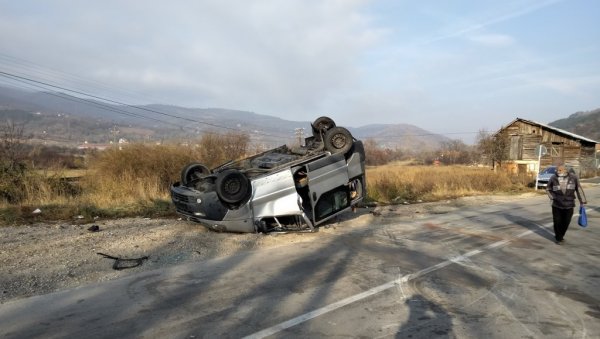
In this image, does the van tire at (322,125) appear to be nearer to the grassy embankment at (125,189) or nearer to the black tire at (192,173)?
the black tire at (192,173)

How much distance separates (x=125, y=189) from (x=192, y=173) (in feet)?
19.4

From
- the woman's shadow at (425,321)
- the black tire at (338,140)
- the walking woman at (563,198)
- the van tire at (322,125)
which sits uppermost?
the van tire at (322,125)

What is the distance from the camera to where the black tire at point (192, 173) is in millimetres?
9859

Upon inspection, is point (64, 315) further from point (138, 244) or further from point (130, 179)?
point (130, 179)

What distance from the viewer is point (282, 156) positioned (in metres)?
9.84

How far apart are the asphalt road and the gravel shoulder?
428mm

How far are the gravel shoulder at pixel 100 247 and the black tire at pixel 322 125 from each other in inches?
90.1

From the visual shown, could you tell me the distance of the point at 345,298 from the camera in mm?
5160

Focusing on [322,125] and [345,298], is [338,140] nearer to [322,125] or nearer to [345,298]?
[322,125]

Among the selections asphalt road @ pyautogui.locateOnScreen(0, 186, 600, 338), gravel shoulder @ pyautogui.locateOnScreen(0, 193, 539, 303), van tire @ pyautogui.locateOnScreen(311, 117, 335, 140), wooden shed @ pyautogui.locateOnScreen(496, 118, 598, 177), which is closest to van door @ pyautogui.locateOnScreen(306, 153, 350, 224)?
gravel shoulder @ pyautogui.locateOnScreen(0, 193, 539, 303)

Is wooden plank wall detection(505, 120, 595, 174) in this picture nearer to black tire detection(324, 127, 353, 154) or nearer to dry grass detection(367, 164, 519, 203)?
dry grass detection(367, 164, 519, 203)

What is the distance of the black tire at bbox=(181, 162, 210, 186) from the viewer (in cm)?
986

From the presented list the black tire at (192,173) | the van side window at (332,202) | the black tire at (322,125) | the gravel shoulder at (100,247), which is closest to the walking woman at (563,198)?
the gravel shoulder at (100,247)

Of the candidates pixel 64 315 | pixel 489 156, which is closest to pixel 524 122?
pixel 489 156
